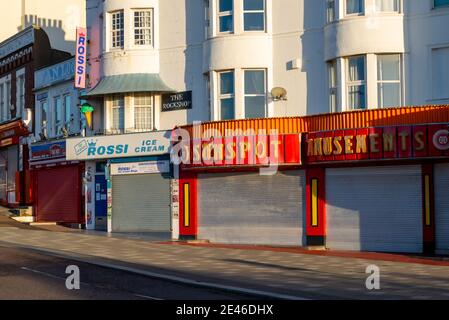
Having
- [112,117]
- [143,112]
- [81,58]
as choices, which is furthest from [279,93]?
[81,58]

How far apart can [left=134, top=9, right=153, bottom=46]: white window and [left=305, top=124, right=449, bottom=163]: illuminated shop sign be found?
8602mm

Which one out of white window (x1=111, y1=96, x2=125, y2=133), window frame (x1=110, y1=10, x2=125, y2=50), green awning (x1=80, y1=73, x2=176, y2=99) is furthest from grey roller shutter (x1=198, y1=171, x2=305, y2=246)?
window frame (x1=110, y1=10, x2=125, y2=50)

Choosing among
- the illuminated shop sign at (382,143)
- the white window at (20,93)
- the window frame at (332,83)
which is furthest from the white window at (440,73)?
the white window at (20,93)

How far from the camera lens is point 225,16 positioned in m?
27.2

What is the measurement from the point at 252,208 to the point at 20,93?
1748 cm

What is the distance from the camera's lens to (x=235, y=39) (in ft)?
87.5

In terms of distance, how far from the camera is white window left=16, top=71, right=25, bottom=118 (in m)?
38.4

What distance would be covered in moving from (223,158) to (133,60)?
626 centimetres

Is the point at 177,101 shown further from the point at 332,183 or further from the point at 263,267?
the point at 263,267

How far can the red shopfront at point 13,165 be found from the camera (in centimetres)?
3731

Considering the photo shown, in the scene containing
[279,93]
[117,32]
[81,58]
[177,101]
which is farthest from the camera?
[81,58]

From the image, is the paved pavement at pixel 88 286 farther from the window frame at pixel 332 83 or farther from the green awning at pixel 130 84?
the green awning at pixel 130 84
